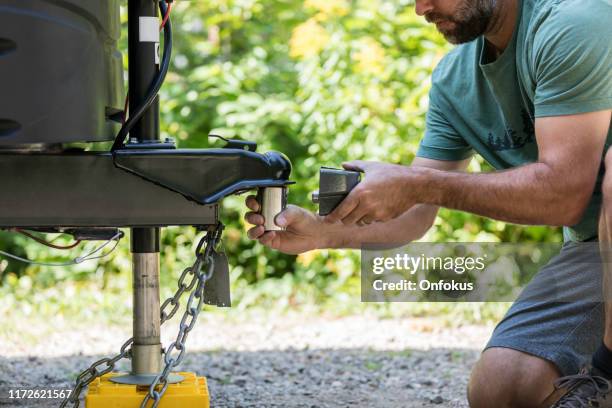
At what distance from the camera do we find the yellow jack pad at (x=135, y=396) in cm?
215

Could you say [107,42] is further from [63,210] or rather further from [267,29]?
[267,29]

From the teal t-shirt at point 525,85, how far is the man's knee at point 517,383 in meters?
0.42

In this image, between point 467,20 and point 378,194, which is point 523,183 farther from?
point 467,20

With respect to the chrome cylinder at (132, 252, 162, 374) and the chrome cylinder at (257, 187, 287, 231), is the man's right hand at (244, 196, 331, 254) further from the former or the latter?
the chrome cylinder at (132, 252, 162, 374)

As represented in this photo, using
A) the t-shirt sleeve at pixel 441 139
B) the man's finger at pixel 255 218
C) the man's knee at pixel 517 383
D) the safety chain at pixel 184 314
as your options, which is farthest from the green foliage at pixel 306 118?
the safety chain at pixel 184 314

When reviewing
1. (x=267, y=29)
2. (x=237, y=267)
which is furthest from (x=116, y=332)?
(x=267, y=29)

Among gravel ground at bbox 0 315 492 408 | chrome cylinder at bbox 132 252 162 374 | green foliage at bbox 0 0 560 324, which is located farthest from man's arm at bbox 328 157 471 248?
green foliage at bbox 0 0 560 324

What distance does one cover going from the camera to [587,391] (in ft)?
8.51

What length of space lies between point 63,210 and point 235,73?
3.80 meters

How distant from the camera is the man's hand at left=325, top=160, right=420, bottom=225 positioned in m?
2.43

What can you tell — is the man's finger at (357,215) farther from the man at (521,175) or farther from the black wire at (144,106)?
the black wire at (144,106)

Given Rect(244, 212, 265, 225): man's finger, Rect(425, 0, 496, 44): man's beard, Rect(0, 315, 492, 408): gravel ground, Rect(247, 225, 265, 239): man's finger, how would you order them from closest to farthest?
Rect(244, 212, 265, 225): man's finger, Rect(247, 225, 265, 239): man's finger, Rect(425, 0, 496, 44): man's beard, Rect(0, 315, 492, 408): gravel ground

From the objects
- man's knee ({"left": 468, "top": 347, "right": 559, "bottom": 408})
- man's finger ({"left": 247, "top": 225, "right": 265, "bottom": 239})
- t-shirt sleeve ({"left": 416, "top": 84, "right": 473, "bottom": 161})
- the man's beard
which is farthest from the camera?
t-shirt sleeve ({"left": 416, "top": 84, "right": 473, "bottom": 161})

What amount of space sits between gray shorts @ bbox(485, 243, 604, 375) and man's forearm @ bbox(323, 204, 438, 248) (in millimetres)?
396
